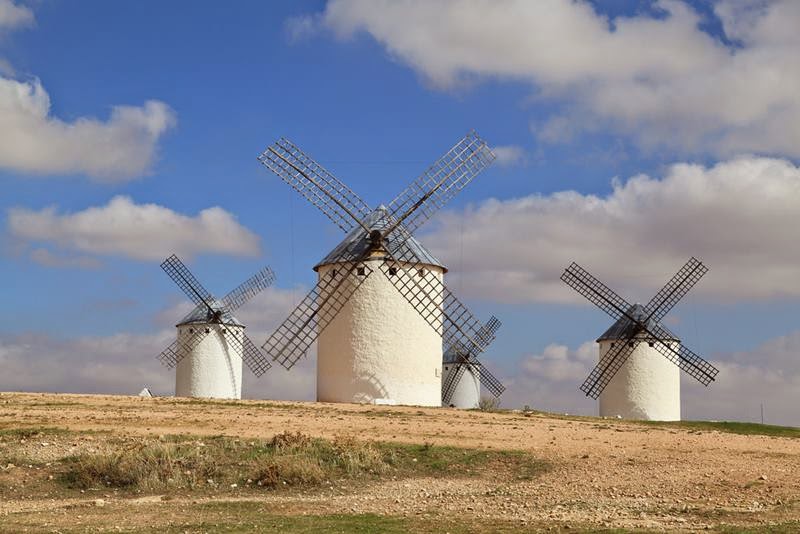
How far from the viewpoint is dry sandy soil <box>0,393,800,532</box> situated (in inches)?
655

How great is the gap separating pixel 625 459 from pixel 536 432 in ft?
13.6

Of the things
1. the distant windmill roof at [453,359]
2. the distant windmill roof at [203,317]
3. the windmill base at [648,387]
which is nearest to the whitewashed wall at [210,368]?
the distant windmill roof at [203,317]

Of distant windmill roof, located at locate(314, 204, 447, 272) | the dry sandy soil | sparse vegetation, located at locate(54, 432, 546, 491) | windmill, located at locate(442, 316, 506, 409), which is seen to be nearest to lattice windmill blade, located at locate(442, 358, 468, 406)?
windmill, located at locate(442, 316, 506, 409)

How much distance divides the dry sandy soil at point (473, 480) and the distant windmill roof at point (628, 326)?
16.4 m

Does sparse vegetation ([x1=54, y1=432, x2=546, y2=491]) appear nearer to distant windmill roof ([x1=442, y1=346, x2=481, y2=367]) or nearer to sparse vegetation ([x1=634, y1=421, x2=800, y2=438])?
sparse vegetation ([x1=634, y1=421, x2=800, y2=438])

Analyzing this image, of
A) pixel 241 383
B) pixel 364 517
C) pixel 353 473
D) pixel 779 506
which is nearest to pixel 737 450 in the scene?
pixel 779 506

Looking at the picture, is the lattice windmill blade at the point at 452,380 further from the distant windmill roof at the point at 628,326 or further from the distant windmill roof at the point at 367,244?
the distant windmill roof at the point at 367,244

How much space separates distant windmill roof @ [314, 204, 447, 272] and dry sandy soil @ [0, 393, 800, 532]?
708cm

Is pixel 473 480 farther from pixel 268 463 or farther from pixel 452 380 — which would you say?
pixel 452 380

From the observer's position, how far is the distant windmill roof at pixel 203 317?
48969mm

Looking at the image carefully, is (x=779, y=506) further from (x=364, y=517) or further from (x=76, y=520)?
(x=76, y=520)

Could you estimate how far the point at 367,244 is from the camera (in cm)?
3541

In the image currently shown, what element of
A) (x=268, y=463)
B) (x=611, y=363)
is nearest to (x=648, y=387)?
(x=611, y=363)

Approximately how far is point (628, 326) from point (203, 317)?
66.2 ft
